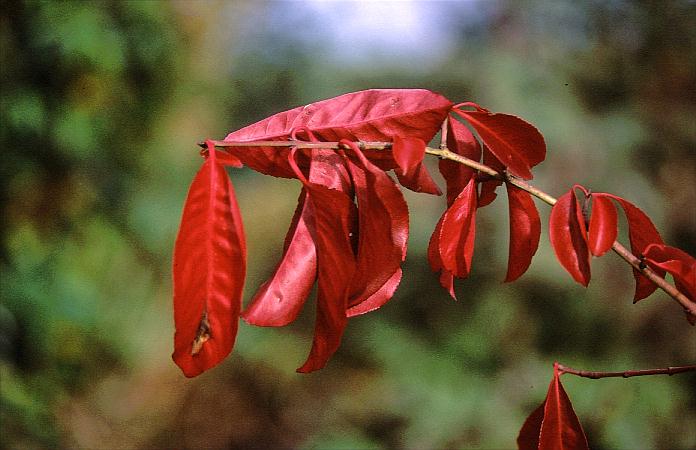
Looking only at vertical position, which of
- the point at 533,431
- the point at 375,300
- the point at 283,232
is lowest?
the point at 283,232

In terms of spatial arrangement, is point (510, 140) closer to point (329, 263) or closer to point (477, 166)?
point (477, 166)

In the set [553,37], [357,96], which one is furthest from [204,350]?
[553,37]

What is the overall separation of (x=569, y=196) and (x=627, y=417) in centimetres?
161

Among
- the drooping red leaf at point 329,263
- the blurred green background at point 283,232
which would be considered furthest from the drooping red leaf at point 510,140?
the blurred green background at point 283,232

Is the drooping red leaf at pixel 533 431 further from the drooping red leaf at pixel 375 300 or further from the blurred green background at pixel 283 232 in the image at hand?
the blurred green background at pixel 283 232

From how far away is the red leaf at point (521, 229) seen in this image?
405 mm

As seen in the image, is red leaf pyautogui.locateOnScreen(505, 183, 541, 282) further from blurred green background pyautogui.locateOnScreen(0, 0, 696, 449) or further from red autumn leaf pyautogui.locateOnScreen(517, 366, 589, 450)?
blurred green background pyautogui.locateOnScreen(0, 0, 696, 449)

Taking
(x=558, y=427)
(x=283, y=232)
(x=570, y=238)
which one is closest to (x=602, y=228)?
(x=570, y=238)

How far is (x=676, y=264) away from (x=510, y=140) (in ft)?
0.37

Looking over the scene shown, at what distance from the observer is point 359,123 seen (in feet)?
1.24

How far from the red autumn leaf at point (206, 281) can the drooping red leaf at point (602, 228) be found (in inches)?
7.7

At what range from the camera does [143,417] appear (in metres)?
2.03

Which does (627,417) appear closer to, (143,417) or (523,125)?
(143,417)

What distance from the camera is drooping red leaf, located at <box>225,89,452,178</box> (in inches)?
14.7
